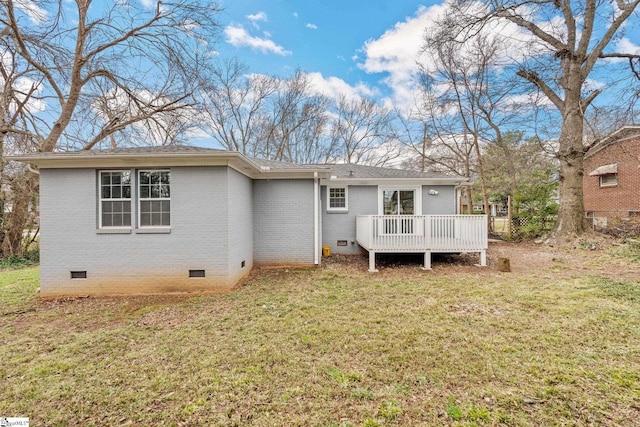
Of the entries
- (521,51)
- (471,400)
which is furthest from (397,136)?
(471,400)

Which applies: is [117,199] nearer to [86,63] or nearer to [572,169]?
[86,63]

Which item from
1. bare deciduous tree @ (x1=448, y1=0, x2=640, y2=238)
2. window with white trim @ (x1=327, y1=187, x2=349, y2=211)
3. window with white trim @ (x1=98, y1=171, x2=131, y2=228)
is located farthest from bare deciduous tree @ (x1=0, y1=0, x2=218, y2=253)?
bare deciduous tree @ (x1=448, y1=0, x2=640, y2=238)

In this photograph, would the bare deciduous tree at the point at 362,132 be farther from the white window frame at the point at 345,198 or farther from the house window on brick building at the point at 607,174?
the white window frame at the point at 345,198

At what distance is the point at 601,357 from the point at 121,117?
1668cm

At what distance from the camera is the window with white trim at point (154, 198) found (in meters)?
5.82

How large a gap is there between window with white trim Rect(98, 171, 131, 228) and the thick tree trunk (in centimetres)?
1476

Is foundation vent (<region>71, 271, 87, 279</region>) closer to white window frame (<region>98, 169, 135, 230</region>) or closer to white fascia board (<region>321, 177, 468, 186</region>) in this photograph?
white window frame (<region>98, 169, 135, 230</region>)

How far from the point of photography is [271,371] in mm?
2871

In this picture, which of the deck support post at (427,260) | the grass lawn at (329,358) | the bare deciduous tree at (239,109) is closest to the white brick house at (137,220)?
the grass lawn at (329,358)

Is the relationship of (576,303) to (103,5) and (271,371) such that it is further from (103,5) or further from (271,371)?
(103,5)

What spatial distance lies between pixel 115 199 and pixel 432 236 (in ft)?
26.5

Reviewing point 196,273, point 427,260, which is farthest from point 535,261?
point 196,273

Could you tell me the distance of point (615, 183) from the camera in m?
14.7

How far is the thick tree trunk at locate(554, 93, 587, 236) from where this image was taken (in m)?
10.4
